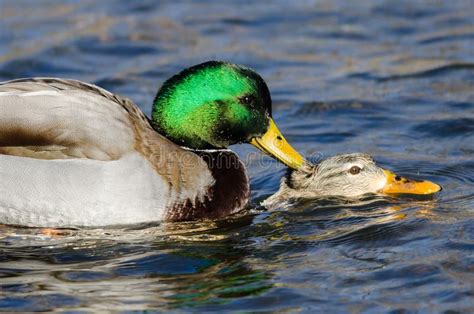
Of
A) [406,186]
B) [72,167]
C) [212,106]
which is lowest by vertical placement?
[406,186]

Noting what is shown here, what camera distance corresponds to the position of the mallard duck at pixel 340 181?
7742mm

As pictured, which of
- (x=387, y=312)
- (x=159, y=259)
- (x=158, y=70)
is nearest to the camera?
(x=387, y=312)

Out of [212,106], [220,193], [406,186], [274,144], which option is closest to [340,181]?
[406,186]

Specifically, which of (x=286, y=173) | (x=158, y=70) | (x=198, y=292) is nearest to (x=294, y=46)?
(x=158, y=70)

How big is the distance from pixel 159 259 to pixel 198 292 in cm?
65

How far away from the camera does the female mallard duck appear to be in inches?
268

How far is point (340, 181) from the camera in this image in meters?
7.83

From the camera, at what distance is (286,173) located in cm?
804

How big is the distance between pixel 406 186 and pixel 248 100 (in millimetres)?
1432

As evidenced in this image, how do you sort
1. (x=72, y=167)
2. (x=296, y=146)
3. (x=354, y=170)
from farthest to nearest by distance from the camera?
(x=296, y=146) < (x=354, y=170) < (x=72, y=167)

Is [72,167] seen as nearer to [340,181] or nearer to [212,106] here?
[212,106]

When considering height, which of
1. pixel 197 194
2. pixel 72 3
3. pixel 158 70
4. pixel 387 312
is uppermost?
pixel 72 3

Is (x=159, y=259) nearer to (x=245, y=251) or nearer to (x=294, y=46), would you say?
(x=245, y=251)

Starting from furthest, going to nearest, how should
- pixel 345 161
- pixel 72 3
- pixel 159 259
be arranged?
pixel 72 3
pixel 345 161
pixel 159 259
